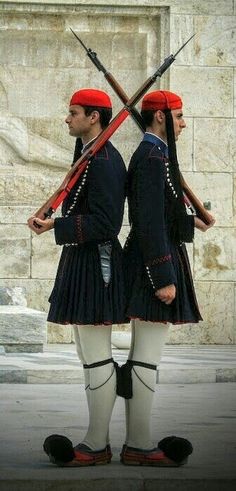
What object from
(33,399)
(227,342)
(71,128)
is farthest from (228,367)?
(71,128)

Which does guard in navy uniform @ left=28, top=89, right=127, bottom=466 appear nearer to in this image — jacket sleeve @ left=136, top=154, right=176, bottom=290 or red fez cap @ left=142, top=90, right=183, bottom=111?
jacket sleeve @ left=136, top=154, right=176, bottom=290

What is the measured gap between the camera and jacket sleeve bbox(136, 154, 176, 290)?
666cm

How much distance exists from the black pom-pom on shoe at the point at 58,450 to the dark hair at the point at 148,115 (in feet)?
5.25

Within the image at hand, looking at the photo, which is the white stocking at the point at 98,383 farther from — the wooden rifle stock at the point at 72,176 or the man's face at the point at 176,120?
the man's face at the point at 176,120

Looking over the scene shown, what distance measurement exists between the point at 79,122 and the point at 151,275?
2.89 feet

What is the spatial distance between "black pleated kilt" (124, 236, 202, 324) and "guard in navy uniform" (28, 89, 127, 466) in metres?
0.06

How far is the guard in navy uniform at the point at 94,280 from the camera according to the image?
263 inches

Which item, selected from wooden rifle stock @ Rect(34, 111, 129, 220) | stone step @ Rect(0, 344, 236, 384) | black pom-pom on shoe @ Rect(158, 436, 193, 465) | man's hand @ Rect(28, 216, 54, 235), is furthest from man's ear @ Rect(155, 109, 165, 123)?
stone step @ Rect(0, 344, 236, 384)

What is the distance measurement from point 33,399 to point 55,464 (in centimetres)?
383

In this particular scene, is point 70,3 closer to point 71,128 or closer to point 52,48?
point 52,48

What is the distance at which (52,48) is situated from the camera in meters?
17.5

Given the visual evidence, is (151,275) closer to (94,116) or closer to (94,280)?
(94,280)

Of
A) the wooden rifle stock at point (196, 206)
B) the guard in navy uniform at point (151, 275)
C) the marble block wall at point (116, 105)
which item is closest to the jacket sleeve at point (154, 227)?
the guard in navy uniform at point (151, 275)

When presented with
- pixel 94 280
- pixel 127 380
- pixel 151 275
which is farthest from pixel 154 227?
pixel 127 380
